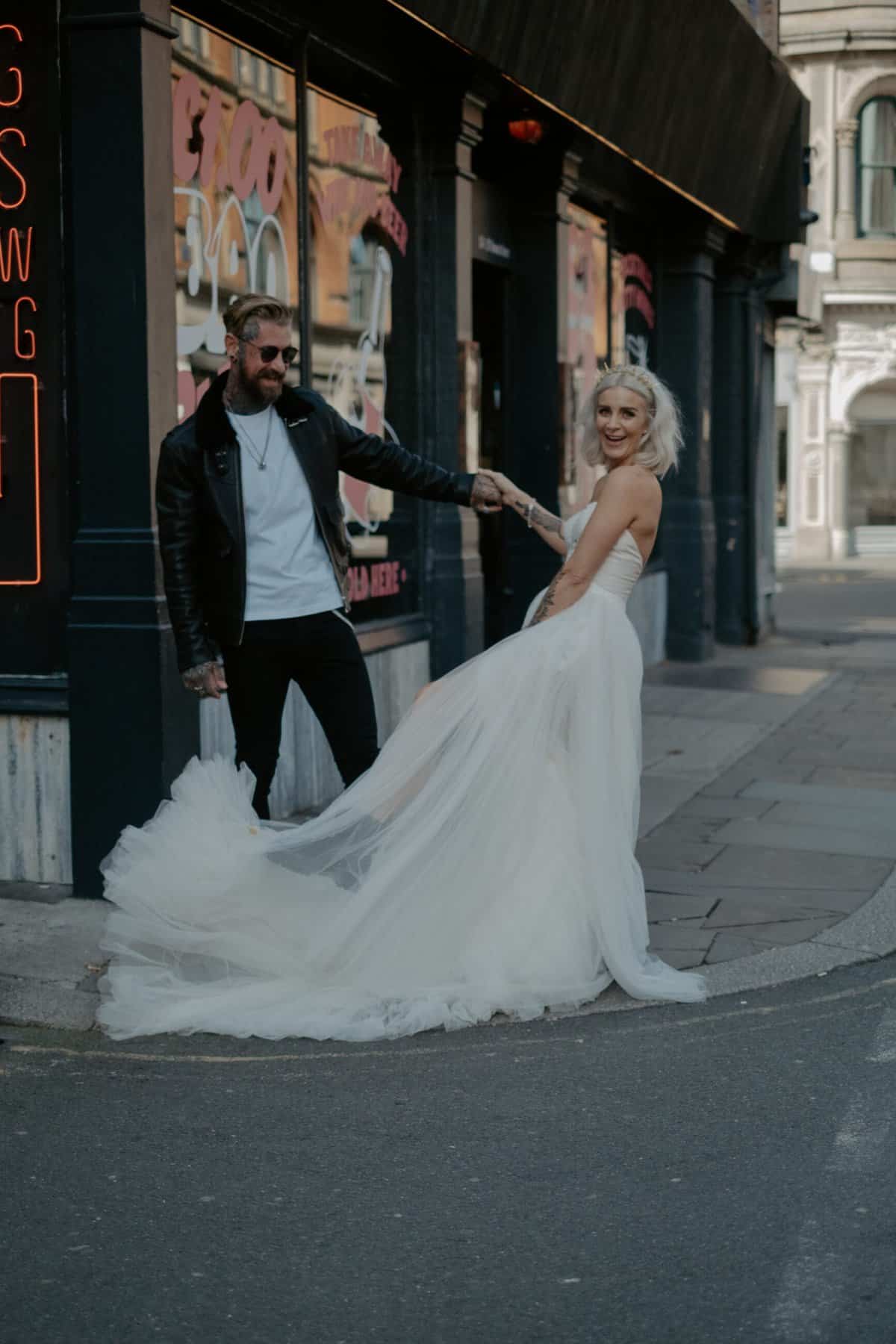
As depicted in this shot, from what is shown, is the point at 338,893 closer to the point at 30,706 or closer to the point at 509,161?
the point at 30,706

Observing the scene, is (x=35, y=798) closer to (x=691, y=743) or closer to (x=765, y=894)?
(x=765, y=894)

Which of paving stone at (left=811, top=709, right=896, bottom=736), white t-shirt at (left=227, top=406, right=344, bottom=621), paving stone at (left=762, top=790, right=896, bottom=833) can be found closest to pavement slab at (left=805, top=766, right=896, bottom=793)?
paving stone at (left=762, top=790, right=896, bottom=833)

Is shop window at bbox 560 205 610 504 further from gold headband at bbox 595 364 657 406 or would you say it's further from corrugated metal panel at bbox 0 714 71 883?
gold headband at bbox 595 364 657 406

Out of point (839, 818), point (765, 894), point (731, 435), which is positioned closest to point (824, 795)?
point (839, 818)

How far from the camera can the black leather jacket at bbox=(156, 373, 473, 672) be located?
17.6ft

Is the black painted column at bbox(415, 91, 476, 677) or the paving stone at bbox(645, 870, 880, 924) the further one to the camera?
the black painted column at bbox(415, 91, 476, 677)

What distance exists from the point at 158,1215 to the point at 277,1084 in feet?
2.76

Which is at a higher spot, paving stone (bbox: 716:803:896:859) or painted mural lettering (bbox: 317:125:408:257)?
painted mural lettering (bbox: 317:125:408:257)

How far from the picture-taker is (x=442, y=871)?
5.20 meters

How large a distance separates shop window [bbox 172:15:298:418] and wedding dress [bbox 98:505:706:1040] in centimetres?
199

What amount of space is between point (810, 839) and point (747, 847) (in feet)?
1.08

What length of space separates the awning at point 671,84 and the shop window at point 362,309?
0.67m

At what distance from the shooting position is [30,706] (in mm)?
6383

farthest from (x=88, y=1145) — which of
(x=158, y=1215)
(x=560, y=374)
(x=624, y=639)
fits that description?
(x=560, y=374)
